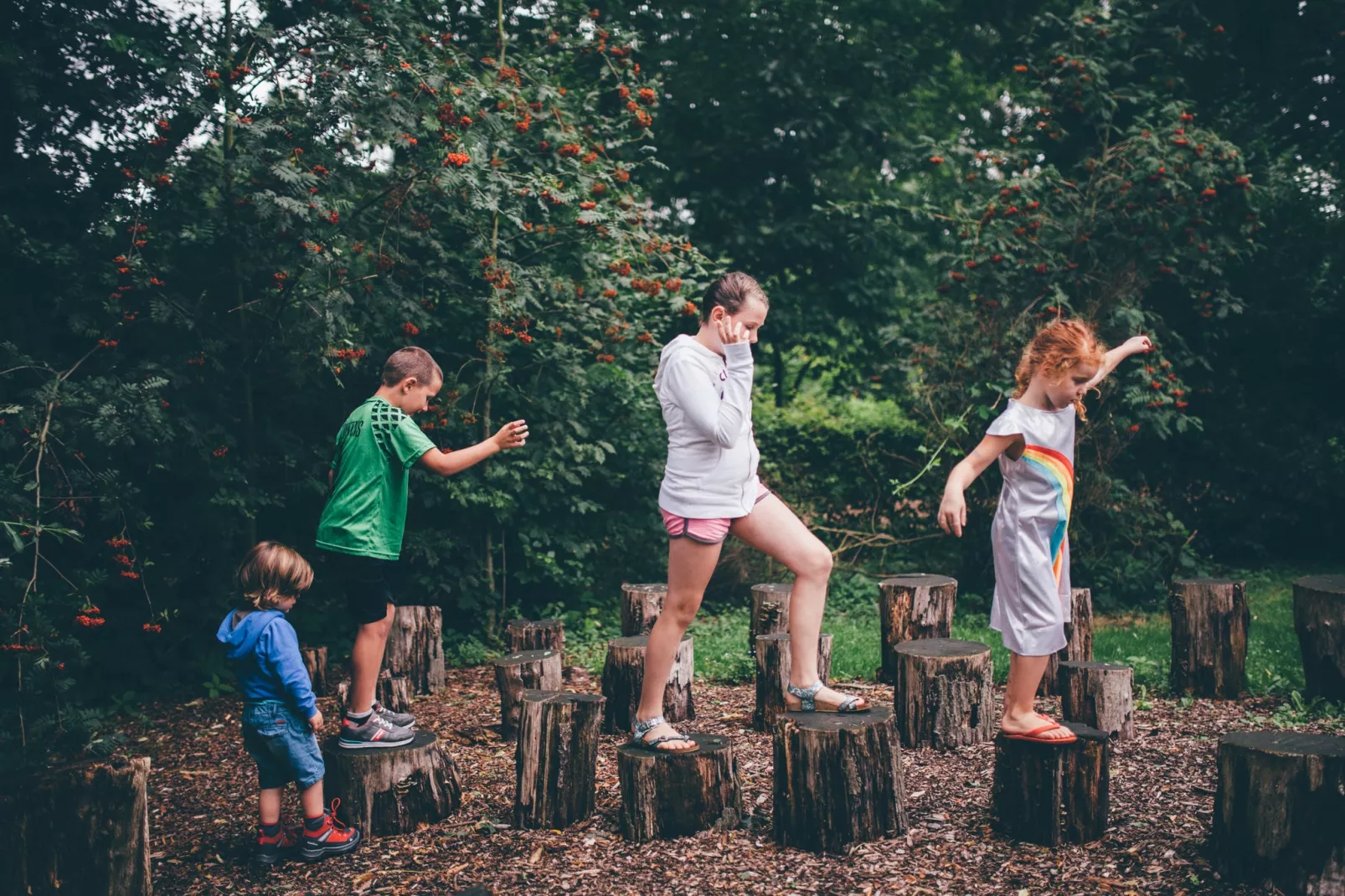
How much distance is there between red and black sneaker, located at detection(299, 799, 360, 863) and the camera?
373cm

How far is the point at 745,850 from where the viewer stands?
3684 mm

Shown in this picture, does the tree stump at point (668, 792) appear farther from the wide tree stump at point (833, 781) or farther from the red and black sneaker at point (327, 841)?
the red and black sneaker at point (327, 841)

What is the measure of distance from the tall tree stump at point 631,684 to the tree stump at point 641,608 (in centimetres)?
81

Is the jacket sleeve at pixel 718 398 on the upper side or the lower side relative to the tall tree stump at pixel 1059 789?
upper

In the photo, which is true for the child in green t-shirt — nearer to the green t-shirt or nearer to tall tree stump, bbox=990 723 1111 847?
the green t-shirt

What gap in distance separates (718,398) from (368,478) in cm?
158

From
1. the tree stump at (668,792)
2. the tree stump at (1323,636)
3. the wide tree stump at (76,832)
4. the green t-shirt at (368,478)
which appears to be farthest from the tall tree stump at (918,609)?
the wide tree stump at (76,832)

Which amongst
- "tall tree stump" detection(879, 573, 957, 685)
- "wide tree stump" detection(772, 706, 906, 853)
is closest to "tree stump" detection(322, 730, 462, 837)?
"wide tree stump" detection(772, 706, 906, 853)

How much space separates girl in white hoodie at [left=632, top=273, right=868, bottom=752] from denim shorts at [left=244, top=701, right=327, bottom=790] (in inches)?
49.3

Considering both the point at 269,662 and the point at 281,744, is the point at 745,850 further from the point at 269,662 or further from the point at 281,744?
the point at 269,662

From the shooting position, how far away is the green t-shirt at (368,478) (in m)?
4.14

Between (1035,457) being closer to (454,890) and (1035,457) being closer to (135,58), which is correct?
(454,890)

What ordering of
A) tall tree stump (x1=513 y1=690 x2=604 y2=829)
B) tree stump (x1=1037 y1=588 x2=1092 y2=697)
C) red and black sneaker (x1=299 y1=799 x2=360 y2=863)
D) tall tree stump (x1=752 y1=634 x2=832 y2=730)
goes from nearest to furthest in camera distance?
red and black sneaker (x1=299 y1=799 x2=360 y2=863) < tall tree stump (x1=513 y1=690 x2=604 y2=829) < tall tree stump (x1=752 y1=634 x2=832 y2=730) < tree stump (x1=1037 y1=588 x2=1092 y2=697)

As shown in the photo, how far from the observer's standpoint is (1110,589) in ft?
29.2
